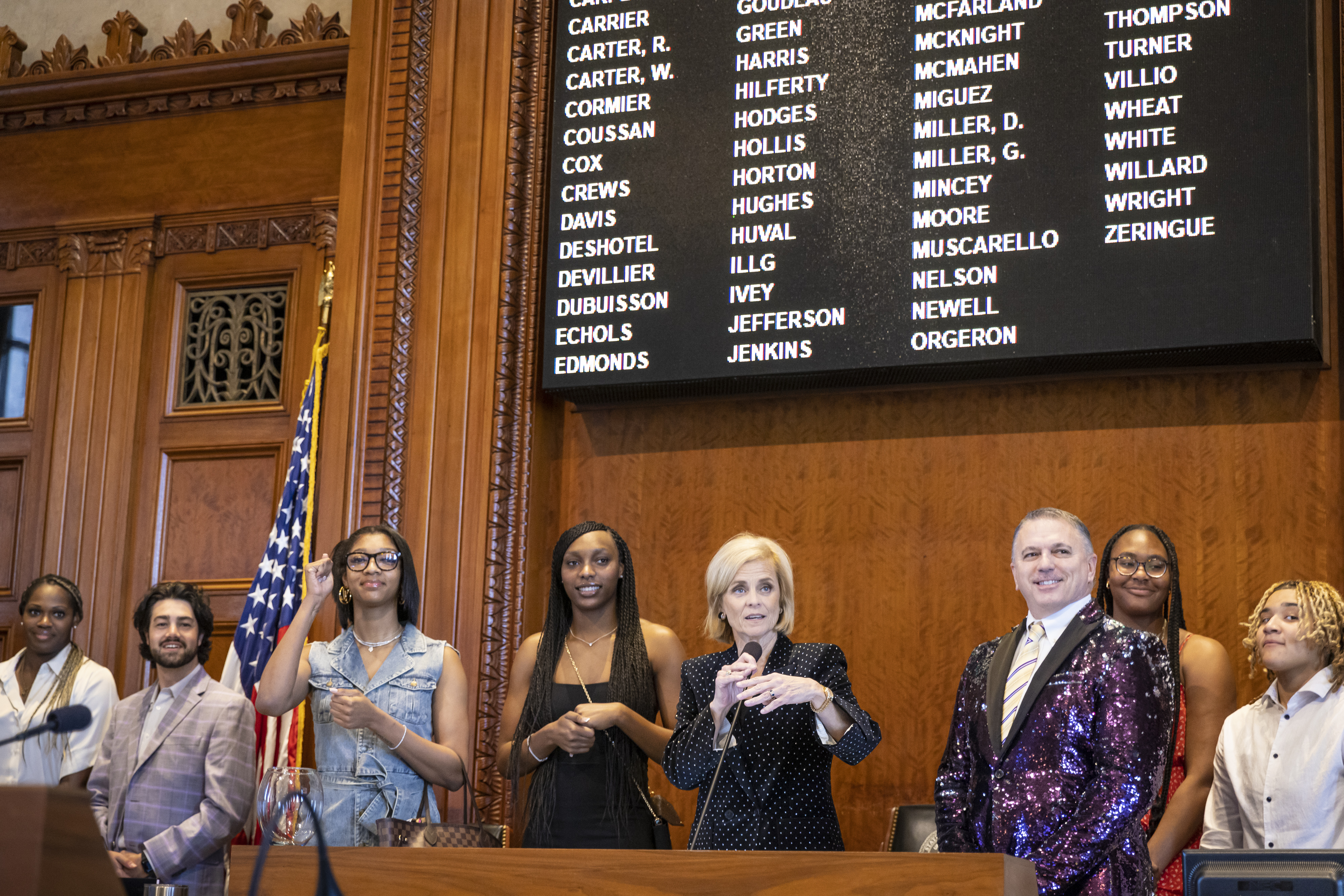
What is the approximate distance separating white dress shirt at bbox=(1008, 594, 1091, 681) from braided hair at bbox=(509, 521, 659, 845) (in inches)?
44.8

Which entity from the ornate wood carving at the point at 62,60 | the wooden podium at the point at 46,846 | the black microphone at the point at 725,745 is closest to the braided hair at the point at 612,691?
the black microphone at the point at 725,745

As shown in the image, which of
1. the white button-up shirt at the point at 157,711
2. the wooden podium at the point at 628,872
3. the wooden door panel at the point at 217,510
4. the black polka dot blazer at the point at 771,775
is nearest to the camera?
the wooden podium at the point at 628,872

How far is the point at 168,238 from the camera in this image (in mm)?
6500

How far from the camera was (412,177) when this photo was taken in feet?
18.0

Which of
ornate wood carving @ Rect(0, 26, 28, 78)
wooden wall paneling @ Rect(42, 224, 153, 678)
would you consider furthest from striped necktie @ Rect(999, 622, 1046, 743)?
ornate wood carving @ Rect(0, 26, 28, 78)

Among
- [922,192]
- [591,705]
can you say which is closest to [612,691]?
[591,705]

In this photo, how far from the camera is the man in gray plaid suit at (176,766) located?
414 centimetres

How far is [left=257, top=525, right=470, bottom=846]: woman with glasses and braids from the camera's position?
388cm

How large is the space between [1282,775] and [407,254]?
3390 mm

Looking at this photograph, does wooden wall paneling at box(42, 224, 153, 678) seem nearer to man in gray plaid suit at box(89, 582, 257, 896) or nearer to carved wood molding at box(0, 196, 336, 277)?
carved wood molding at box(0, 196, 336, 277)

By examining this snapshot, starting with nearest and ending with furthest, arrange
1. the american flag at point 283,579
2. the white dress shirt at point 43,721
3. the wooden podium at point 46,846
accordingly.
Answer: the wooden podium at point 46,846 → the white dress shirt at point 43,721 → the american flag at point 283,579

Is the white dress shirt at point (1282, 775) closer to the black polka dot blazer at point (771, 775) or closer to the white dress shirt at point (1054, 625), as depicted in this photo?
the white dress shirt at point (1054, 625)

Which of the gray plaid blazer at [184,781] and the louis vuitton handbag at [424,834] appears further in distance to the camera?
the gray plaid blazer at [184,781]

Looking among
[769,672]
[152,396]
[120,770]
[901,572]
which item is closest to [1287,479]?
[901,572]
